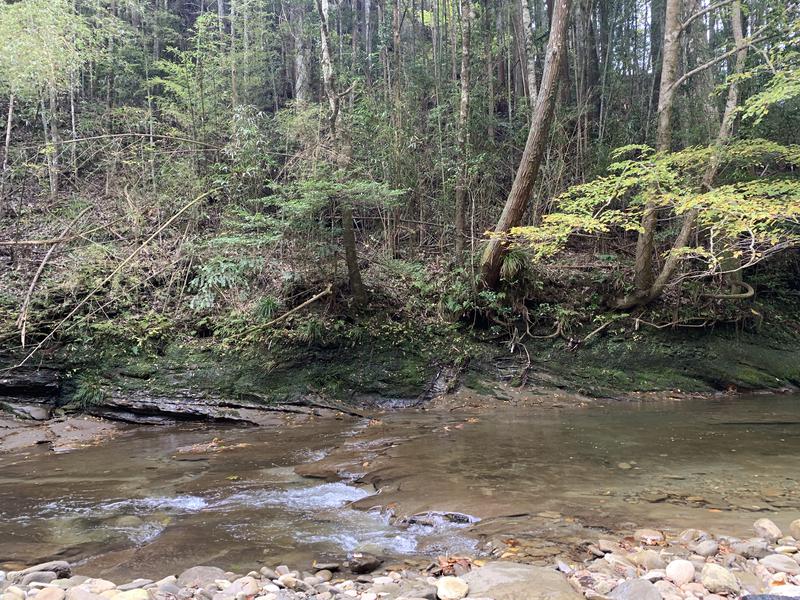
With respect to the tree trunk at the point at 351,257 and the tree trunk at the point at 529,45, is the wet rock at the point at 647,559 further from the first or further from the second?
the tree trunk at the point at 529,45

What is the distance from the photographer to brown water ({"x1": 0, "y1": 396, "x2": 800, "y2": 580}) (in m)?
4.07

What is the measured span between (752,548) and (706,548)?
30 cm

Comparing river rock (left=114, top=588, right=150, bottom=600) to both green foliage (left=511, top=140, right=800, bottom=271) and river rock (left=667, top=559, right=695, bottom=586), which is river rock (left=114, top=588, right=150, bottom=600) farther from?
green foliage (left=511, top=140, right=800, bottom=271)

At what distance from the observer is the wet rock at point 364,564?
357cm

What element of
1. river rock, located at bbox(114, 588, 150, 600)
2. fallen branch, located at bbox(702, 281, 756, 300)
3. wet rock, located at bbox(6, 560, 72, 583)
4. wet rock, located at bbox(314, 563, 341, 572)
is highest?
fallen branch, located at bbox(702, 281, 756, 300)

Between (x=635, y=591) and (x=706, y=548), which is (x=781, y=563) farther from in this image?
(x=635, y=591)

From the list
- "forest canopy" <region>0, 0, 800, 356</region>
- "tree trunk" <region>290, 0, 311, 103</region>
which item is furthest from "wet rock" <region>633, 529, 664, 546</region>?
"tree trunk" <region>290, 0, 311, 103</region>

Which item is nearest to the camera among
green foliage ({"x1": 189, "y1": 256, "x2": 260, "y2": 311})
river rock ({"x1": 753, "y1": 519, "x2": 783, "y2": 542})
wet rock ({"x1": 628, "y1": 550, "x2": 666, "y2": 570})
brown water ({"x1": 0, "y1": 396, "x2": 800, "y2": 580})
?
wet rock ({"x1": 628, "y1": 550, "x2": 666, "y2": 570})

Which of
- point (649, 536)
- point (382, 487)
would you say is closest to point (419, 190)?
point (382, 487)

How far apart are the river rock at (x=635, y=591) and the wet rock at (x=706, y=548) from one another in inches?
29.7

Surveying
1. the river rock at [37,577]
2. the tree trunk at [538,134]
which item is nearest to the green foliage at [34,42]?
the tree trunk at [538,134]

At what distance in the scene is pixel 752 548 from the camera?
352 cm

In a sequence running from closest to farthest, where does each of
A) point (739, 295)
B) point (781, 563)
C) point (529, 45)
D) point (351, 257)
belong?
point (781, 563) < point (351, 257) < point (739, 295) < point (529, 45)

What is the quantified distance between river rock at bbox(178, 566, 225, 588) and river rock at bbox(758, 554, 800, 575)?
3493 mm
